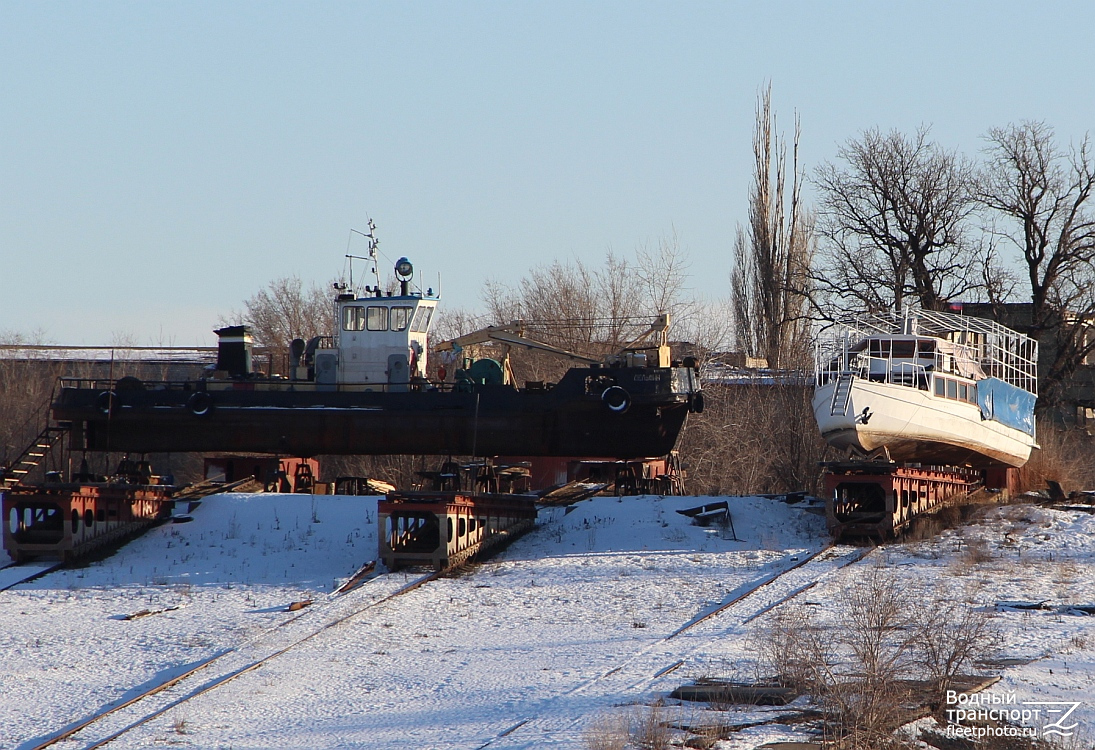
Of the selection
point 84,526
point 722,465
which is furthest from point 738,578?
point 722,465

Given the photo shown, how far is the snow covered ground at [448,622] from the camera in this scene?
32.3 ft

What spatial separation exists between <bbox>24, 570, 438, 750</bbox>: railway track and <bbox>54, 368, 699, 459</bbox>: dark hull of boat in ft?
24.7

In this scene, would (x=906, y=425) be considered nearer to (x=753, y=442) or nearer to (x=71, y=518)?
(x=71, y=518)

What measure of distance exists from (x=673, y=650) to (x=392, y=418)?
41.9ft

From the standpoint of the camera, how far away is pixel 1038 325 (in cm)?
3694

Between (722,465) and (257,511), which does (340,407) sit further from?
(722,465)

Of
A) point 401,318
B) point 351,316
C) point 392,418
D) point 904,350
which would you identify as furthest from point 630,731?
point 351,316

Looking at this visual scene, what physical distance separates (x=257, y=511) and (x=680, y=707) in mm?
11527

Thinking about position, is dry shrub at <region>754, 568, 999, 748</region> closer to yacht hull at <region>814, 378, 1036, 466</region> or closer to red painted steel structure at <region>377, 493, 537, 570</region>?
red painted steel structure at <region>377, 493, 537, 570</region>

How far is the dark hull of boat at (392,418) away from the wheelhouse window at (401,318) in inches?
73.5

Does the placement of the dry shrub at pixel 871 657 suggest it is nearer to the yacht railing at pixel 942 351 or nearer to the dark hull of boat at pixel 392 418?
the yacht railing at pixel 942 351

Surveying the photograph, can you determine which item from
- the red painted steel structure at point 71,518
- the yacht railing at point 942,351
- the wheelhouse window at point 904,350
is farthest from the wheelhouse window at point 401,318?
the wheelhouse window at point 904,350

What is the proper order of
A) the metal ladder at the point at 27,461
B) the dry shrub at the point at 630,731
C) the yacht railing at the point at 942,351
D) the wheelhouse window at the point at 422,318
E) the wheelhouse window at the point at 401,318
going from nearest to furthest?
the dry shrub at the point at 630,731
the metal ladder at the point at 27,461
the yacht railing at the point at 942,351
the wheelhouse window at the point at 401,318
the wheelhouse window at the point at 422,318

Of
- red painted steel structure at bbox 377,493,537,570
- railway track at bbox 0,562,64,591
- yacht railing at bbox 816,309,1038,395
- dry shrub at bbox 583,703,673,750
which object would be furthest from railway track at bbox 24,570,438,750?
yacht railing at bbox 816,309,1038,395
